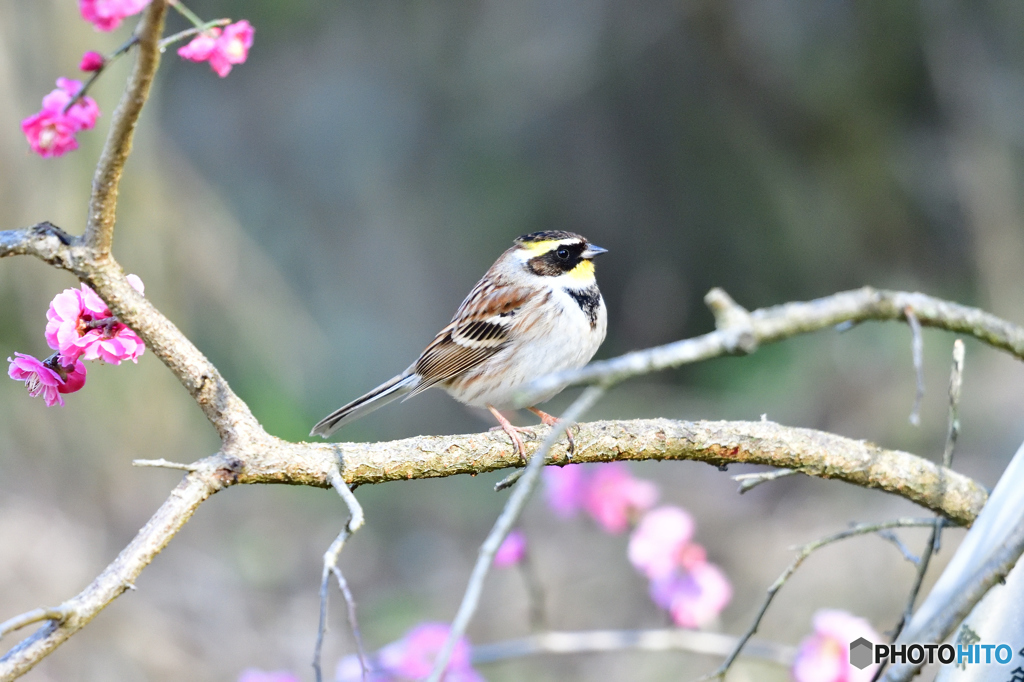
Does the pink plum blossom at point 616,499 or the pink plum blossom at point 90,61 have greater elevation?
the pink plum blossom at point 90,61

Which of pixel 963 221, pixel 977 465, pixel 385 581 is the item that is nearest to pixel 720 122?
pixel 963 221

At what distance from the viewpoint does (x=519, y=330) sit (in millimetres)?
3416

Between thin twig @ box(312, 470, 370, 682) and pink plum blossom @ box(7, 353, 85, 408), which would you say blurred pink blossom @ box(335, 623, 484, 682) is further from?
pink plum blossom @ box(7, 353, 85, 408)

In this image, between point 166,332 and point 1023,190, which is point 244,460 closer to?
point 166,332

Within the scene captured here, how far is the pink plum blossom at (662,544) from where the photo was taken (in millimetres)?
3232

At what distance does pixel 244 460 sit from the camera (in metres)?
1.84

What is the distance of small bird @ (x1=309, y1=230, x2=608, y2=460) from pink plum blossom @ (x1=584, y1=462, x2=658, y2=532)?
0.45 meters

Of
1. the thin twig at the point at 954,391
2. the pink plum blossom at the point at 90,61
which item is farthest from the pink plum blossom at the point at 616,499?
the pink plum blossom at the point at 90,61

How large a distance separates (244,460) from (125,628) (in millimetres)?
4023

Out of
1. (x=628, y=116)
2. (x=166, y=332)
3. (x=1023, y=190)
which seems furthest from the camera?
(x=628, y=116)

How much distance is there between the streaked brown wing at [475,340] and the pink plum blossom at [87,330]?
1705mm

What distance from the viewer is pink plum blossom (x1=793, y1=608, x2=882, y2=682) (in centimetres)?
250

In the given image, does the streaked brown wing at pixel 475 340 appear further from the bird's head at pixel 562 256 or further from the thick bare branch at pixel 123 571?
the thick bare branch at pixel 123 571

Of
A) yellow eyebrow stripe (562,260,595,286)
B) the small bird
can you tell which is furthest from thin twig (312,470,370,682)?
yellow eyebrow stripe (562,260,595,286)
